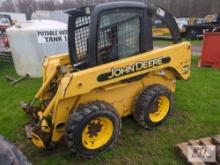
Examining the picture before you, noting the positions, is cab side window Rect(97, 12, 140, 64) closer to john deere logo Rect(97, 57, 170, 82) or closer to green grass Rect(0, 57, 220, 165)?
john deere logo Rect(97, 57, 170, 82)

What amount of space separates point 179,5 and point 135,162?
40.5m

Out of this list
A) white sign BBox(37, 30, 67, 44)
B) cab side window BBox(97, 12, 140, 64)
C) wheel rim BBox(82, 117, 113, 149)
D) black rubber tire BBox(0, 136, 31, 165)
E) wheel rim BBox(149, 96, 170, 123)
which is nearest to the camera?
black rubber tire BBox(0, 136, 31, 165)


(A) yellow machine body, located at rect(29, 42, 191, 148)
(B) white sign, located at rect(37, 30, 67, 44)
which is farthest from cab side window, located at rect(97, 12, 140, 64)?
(B) white sign, located at rect(37, 30, 67, 44)

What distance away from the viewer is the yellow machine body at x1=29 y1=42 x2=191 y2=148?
3.67 meters

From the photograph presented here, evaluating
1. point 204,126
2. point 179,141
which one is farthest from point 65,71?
point 204,126

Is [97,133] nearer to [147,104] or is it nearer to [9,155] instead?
[147,104]

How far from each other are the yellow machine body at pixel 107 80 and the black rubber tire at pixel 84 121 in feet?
0.67

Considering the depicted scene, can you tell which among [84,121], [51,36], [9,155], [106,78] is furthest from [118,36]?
[51,36]

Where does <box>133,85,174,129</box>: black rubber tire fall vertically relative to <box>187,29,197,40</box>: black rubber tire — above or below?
above

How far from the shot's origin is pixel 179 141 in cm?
420

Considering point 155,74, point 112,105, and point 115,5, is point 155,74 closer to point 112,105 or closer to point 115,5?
point 112,105

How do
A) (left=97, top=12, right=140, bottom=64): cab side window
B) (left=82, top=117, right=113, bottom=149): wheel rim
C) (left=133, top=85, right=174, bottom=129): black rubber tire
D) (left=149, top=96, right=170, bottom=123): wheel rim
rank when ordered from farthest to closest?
(left=149, top=96, right=170, bottom=123): wheel rim, (left=133, top=85, right=174, bottom=129): black rubber tire, (left=97, top=12, right=140, bottom=64): cab side window, (left=82, top=117, right=113, bottom=149): wheel rim

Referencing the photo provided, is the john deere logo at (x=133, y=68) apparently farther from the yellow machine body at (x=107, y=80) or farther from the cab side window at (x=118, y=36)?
the cab side window at (x=118, y=36)

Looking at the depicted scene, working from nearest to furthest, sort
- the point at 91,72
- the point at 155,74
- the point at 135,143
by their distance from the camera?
the point at 91,72
the point at 135,143
the point at 155,74
